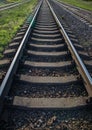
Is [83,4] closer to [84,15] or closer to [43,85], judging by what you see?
[84,15]

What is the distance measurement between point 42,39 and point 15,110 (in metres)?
5.20

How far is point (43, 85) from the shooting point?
17.5 ft

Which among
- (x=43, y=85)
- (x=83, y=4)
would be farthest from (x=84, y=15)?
(x=83, y=4)

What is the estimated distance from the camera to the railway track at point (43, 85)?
4410 mm

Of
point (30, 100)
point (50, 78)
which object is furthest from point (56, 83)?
point (30, 100)

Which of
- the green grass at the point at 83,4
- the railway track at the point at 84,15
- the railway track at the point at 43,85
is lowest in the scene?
the green grass at the point at 83,4

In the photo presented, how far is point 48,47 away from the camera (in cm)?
801

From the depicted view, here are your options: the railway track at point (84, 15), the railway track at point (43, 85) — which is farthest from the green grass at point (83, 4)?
the railway track at point (43, 85)

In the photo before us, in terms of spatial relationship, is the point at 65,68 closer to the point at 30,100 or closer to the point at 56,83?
the point at 56,83

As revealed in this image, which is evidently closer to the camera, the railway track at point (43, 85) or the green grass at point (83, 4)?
the railway track at point (43, 85)

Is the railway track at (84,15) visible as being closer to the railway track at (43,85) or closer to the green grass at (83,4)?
the green grass at (83,4)

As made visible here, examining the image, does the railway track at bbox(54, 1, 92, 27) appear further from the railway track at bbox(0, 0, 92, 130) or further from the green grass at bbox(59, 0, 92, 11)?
the railway track at bbox(0, 0, 92, 130)

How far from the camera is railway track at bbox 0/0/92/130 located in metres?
4.41

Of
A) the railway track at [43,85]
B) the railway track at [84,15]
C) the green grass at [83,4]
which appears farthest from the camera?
the green grass at [83,4]
